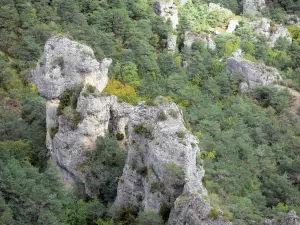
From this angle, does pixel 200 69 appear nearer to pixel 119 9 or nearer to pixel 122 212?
pixel 119 9

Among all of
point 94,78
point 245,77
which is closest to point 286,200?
point 94,78

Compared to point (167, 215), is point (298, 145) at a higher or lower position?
lower

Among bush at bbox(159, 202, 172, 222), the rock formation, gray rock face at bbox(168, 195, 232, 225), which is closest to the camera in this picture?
gray rock face at bbox(168, 195, 232, 225)

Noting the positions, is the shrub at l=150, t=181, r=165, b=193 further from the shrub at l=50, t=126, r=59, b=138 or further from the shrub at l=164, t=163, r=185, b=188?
the shrub at l=50, t=126, r=59, b=138

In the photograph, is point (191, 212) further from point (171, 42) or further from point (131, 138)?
point (171, 42)

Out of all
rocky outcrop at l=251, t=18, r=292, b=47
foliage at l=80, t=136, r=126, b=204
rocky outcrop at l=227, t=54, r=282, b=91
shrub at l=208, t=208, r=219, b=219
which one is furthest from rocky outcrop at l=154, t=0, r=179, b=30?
shrub at l=208, t=208, r=219, b=219

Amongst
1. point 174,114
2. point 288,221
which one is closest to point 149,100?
point 174,114
